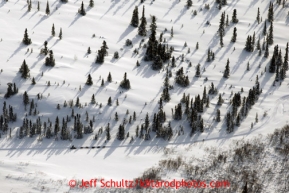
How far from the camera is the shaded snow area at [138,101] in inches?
2066

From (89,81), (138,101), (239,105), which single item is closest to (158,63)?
(138,101)

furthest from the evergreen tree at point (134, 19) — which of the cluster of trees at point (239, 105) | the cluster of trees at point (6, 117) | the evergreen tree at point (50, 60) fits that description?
the cluster of trees at point (6, 117)

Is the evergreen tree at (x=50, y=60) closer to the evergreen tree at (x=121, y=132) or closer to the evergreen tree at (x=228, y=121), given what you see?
the evergreen tree at (x=121, y=132)

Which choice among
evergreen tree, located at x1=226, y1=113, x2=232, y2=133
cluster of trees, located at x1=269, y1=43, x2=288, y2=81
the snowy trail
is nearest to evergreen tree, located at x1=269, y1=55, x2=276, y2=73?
cluster of trees, located at x1=269, y1=43, x2=288, y2=81

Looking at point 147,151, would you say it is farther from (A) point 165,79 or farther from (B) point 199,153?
(A) point 165,79

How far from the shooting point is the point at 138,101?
2482 inches

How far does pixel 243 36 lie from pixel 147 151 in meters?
34.6

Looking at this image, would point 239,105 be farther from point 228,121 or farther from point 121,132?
point 121,132

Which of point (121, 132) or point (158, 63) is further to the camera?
point (158, 63)

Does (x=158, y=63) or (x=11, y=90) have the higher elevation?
(x=158, y=63)

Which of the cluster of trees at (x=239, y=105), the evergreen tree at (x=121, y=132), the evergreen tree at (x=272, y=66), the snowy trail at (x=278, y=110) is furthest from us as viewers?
the evergreen tree at (x=272, y=66)

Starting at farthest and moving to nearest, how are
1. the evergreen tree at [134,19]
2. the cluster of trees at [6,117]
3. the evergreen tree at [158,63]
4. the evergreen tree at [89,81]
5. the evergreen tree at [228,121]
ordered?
the evergreen tree at [134,19]
the evergreen tree at [158,63]
the evergreen tree at [89,81]
the evergreen tree at [228,121]
the cluster of trees at [6,117]

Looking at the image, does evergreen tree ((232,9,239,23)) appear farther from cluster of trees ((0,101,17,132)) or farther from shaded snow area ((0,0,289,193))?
cluster of trees ((0,101,17,132))

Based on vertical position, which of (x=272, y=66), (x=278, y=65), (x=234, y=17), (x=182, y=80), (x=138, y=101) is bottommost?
(x=138, y=101)
